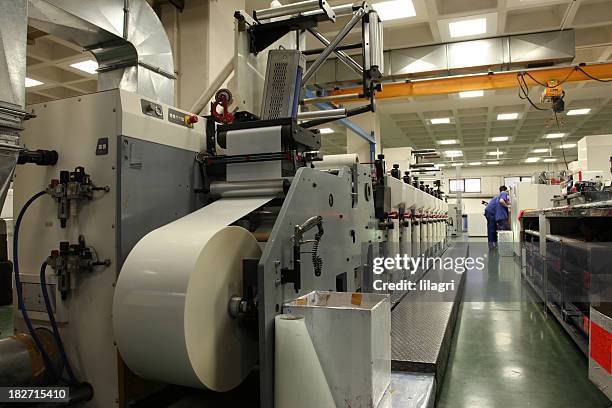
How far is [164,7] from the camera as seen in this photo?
4.51 metres

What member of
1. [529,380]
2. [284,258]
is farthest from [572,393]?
[284,258]

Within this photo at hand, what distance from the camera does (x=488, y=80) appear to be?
652cm

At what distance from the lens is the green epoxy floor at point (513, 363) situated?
252 centimetres

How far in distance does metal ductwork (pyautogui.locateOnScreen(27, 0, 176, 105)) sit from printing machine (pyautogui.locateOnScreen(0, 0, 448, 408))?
0.01 m

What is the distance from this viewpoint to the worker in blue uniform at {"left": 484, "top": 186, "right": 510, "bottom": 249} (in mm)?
10906

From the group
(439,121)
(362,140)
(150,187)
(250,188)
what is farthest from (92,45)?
(439,121)

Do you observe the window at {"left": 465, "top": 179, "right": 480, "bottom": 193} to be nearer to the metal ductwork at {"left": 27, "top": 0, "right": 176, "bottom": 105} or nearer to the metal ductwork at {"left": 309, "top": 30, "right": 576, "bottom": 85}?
the metal ductwork at {"left": 309, "top": 30, "right": 576, "bottom": 85}

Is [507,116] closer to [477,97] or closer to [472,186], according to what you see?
[477,97]

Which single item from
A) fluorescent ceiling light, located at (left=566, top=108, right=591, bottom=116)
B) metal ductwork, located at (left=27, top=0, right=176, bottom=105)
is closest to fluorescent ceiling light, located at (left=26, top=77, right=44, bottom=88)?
metal ductwork, located at (left=27, top=0, right=176, bottom=105)

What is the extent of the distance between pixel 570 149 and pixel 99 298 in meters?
18.2

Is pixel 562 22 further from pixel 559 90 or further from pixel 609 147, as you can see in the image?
pixel 609 147

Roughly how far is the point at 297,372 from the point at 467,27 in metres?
5.49

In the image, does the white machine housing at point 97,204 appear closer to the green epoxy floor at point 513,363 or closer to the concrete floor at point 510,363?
the concrete floor at point 510,363

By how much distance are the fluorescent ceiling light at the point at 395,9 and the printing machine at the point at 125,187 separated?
2745 mm
